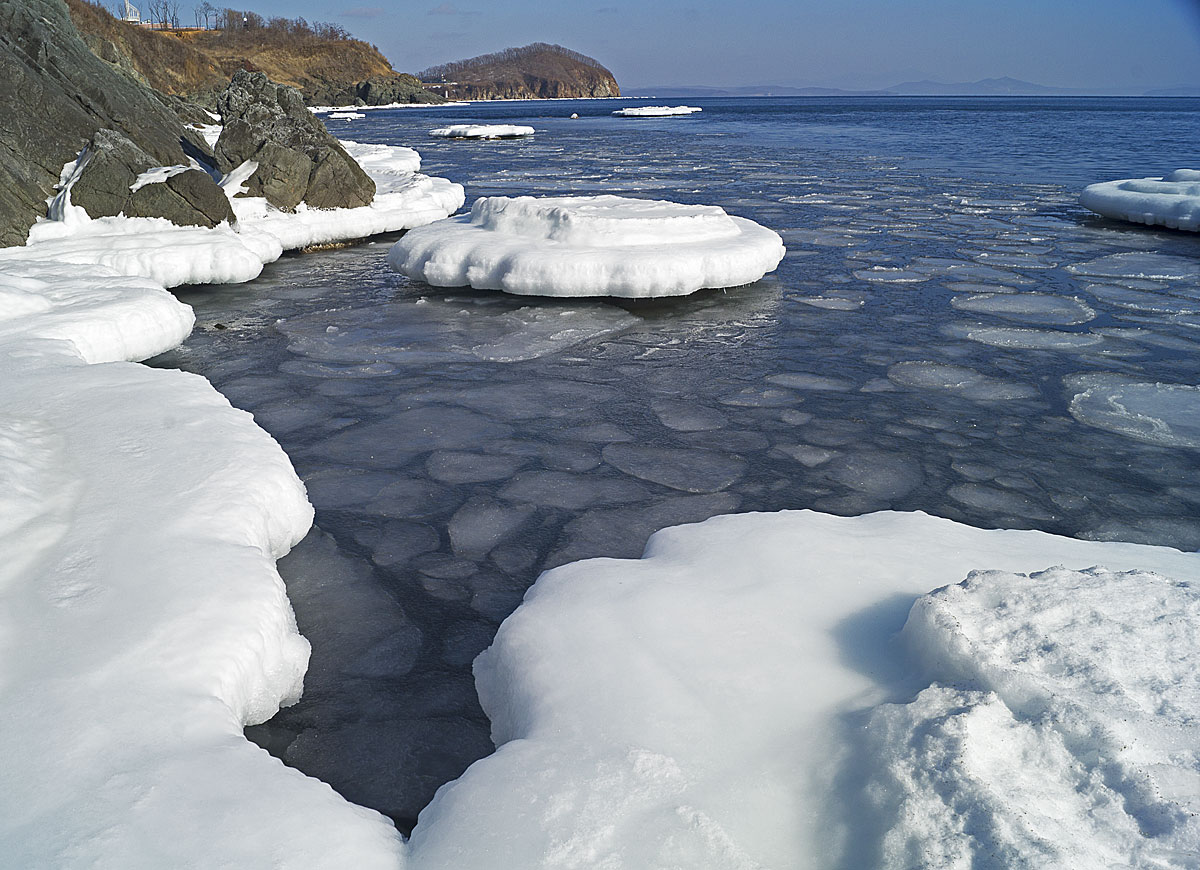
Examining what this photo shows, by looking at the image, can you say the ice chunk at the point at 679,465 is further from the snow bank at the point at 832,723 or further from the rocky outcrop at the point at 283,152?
the rocky outcrop at the point at 283,152

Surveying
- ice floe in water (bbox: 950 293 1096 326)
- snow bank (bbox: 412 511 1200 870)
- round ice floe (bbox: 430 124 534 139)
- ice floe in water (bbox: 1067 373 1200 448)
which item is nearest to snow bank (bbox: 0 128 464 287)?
ice floe in water (bbox: 950 293 1096 326)

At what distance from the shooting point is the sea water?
8.79ft

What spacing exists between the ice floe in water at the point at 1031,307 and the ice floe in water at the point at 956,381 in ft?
4.45

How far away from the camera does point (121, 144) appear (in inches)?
305

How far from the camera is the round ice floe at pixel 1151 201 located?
922cm

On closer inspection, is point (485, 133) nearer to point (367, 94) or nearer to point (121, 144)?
point (121, 144)

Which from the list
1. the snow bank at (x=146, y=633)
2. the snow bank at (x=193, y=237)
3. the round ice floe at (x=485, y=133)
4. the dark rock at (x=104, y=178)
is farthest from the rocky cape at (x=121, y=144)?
the round ice floe at (x=485, y=133)

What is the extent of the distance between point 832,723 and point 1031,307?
5485mm

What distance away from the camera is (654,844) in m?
1.50

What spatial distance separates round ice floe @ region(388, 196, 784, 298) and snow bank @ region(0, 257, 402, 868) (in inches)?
113

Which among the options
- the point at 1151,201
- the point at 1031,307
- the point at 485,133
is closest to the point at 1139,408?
the point at 1031,307

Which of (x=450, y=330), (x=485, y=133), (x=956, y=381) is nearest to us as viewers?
(x=956, y=381)

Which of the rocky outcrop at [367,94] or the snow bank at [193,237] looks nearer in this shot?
the snow bank at [193,237]

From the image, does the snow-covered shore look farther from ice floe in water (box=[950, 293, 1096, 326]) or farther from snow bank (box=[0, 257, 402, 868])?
ice floe in water (box=[950, 293, 1096, 326])
